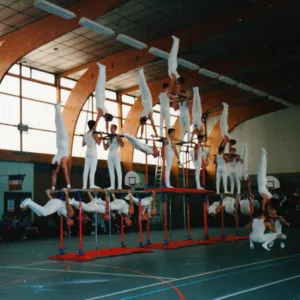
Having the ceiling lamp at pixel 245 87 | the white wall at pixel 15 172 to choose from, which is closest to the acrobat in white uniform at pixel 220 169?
the ceiling lamp at pixel 245 87

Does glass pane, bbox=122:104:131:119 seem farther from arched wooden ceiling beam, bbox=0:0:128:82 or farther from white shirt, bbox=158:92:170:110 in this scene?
white shirt, bbox=158:92:170:110

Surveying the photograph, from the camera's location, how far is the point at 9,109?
870 inches

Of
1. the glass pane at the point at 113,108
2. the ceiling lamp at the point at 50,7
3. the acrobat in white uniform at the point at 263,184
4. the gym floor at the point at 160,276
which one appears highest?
the ceiling lamp at the point at 50,7

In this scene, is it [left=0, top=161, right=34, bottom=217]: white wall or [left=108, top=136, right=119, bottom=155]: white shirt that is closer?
[left=108, top=136, right=119, bottom=155]: white shirt

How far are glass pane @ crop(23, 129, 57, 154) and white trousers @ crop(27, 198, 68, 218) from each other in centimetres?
1155

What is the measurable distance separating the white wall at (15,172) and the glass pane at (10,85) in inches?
132

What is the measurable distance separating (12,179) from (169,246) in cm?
888

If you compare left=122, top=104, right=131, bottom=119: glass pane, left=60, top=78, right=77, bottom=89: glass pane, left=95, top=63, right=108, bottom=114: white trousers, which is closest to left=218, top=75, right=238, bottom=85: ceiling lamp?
left=122, top=104, right=131, bottom=119: glass pane

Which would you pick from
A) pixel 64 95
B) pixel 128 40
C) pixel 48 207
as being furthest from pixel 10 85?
pixel 48 207

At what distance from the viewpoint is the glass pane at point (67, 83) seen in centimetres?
2518

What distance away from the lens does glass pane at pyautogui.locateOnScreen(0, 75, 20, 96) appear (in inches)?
866

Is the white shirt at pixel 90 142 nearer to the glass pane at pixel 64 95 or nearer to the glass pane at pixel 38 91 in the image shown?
the glass pane at pixel 38 91

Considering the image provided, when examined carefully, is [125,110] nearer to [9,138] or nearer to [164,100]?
[9,138]

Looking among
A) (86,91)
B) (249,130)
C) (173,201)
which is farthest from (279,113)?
(86,91)
